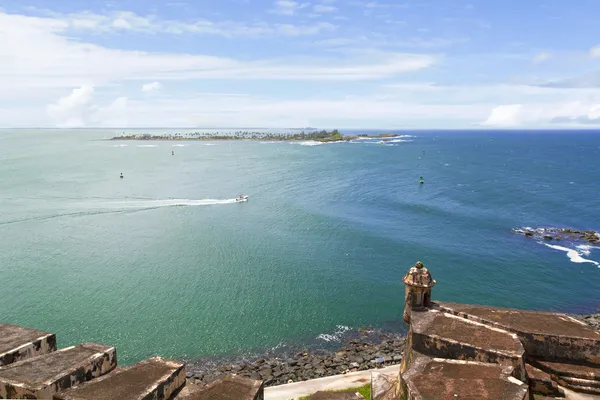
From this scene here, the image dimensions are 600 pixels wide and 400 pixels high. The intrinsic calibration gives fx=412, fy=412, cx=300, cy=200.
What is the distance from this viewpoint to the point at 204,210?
238 ft

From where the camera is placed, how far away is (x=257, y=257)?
5016cm

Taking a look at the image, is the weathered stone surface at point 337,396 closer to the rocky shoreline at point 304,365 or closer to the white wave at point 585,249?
the rocky shoreline at point 304,365

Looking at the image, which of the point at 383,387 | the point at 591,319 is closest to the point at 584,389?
the point at 383,387

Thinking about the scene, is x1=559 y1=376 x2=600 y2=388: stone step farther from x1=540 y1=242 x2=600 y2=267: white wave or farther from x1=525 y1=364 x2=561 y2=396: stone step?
x1=540 y1=242 x2=600 y2=267: white wave

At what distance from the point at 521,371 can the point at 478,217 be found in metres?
56.9

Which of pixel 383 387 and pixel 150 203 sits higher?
pixel 150 203

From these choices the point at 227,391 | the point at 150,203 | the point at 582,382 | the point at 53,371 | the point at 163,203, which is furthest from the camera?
the point at 163,203

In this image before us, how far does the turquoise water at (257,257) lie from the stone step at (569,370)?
743 inches

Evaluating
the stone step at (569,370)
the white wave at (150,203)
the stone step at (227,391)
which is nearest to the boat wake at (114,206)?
the white wave at (150,203)

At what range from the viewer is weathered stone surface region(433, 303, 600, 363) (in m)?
18.0

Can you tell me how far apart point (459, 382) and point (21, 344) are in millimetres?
17848

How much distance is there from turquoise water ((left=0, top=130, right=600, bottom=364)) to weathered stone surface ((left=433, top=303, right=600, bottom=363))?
17391 millimetres

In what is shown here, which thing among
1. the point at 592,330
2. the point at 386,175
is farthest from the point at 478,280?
the point at 386,175

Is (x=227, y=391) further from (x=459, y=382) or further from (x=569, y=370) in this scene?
(x=569, y=370)
